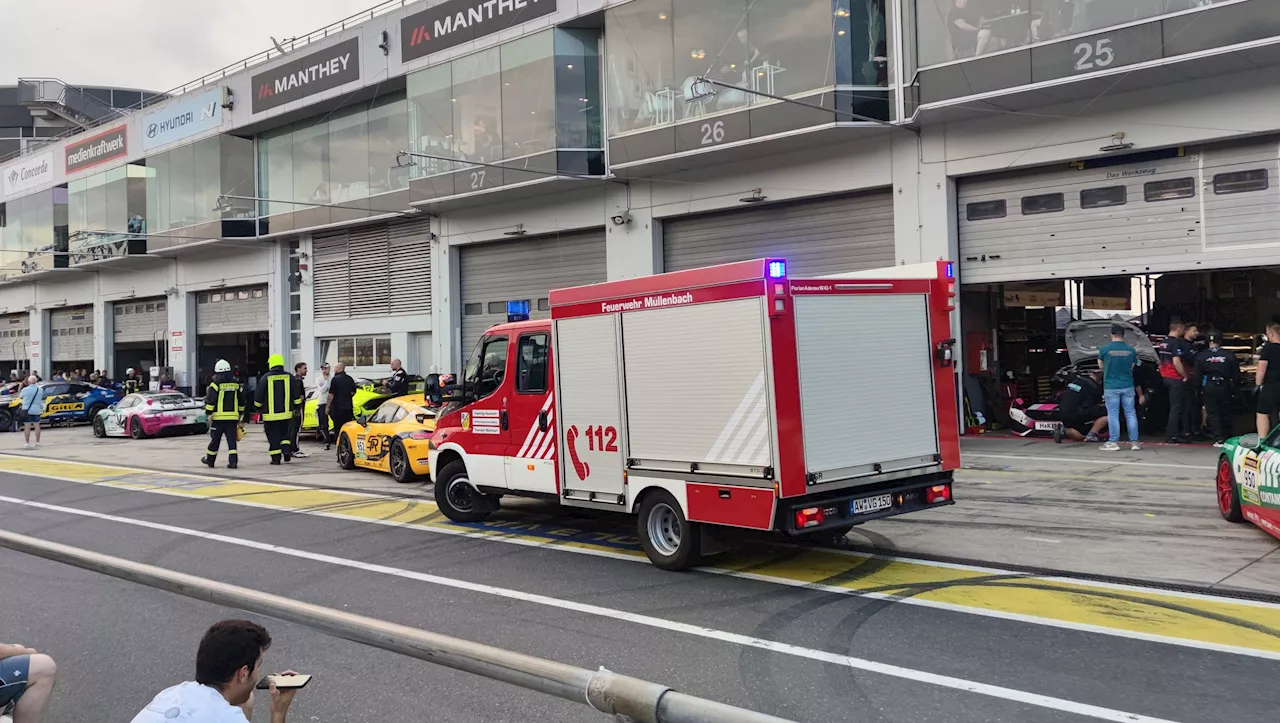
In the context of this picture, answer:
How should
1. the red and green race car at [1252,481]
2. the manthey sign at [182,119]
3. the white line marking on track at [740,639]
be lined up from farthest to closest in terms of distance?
1. the manthey sign at [182,119]
2. the red and green race car at [1252,481]
3. the white line marking on track at [740,639]

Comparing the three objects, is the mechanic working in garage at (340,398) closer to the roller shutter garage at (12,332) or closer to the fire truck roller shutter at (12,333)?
the fire truck roller shutter at (12,333)

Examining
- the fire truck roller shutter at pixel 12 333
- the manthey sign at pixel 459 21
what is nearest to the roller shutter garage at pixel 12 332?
the fire truck roller shutter at pixel 12 333

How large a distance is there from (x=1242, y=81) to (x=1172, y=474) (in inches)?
247

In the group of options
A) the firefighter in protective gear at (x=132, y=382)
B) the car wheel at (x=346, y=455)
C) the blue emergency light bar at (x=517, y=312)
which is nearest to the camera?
the blue emergency light bar at (x=517, y=312)

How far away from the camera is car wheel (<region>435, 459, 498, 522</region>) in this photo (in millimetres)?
9859

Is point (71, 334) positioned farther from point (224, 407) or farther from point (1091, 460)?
point (1091, 460)

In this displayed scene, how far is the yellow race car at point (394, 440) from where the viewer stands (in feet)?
44.1

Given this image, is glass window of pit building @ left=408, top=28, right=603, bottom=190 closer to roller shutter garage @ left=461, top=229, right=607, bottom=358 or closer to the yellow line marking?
roller shutter garage @ left=461, top=229, right=607, bottom=358

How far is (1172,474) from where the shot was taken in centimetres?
1119

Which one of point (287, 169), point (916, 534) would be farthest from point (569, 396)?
point (287, 169)

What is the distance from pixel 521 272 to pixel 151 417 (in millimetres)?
10760

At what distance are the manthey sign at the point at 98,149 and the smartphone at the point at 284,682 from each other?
131ft

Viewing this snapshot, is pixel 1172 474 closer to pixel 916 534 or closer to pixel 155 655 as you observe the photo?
pixel 916 534

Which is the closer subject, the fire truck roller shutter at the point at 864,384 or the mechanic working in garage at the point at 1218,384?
the fire truck roller shutter at the point at 864,384
